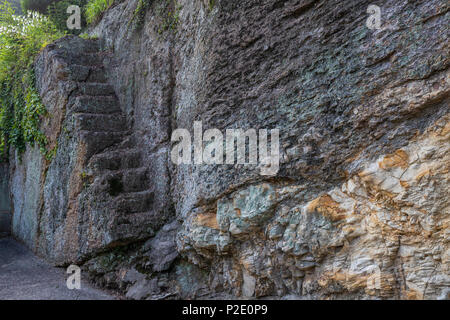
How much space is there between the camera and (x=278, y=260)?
3.69m

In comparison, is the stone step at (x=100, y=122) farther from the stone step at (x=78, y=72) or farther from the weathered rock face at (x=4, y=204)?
the weathered rock face at (x=4, y=204)

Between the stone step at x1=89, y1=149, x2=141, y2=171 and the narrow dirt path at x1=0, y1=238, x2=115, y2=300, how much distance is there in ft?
5.28

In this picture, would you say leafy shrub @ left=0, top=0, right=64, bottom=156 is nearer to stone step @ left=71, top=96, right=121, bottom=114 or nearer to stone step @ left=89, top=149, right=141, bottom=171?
stone step @ left=71, top=96, right=121, bottom=114

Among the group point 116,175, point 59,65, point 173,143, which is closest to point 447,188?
point 173,143

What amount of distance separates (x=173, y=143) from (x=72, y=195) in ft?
6.00

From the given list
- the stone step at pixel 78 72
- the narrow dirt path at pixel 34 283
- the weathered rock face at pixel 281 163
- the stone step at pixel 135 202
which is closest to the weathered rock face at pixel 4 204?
the narrow dirt path at pixel 34 283

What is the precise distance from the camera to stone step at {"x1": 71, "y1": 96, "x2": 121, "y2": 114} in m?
6.24

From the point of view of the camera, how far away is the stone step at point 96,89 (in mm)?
6666

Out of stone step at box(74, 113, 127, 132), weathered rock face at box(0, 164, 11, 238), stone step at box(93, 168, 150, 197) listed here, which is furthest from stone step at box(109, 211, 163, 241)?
weathered rock face at box(0, 164, 11, 238)

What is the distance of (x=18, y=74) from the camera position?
865cm

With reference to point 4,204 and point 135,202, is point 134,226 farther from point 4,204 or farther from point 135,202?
point 4,204

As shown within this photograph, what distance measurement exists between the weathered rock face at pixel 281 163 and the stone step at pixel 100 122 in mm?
24

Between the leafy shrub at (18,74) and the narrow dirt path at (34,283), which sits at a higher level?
the leafy shrub at (18,74)
